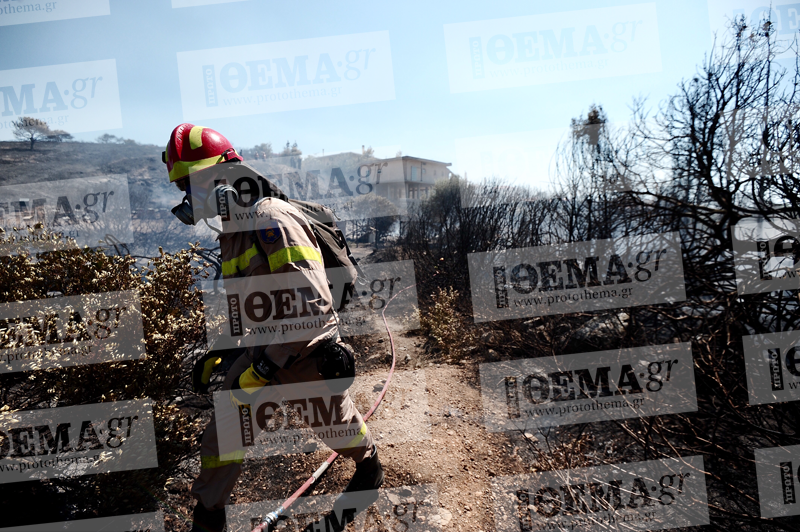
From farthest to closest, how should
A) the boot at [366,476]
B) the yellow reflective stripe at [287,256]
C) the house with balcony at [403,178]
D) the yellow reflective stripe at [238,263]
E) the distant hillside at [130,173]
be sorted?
the house with balcony at [403,178], the distant hillside at [130,173], the boot at [366,476], the yellow reflective stripe at [238,263], the yellow reflective stripe at [287,256]

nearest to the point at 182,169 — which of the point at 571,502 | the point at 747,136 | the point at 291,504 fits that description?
the point at 291,504

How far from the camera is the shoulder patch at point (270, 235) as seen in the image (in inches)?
68.4

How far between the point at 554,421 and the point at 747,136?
322 centimetres

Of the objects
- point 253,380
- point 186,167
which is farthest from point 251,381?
point 186,167

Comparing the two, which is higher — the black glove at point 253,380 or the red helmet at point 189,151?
the red helmet at point 189,151

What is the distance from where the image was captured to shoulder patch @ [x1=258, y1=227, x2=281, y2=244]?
174 centimetres

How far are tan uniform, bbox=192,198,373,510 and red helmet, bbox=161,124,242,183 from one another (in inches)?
18.4

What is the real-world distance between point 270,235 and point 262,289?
0.29m

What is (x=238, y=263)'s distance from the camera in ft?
6.28

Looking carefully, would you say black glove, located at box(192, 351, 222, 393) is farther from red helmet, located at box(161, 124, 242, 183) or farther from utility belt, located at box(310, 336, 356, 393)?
red helmet, located at box(161, 124, 242, 183)

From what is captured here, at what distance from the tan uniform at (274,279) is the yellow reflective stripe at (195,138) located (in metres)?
0.56

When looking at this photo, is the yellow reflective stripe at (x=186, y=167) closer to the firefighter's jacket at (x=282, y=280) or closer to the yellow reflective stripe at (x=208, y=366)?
the firefighter's jacket at (x=282, y=280)

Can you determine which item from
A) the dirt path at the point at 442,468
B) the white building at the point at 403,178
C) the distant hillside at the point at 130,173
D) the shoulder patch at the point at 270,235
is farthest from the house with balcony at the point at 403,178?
the shoulder patch at the point at 270,235

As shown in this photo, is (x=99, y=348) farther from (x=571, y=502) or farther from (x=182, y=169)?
(x=571, y=502)
